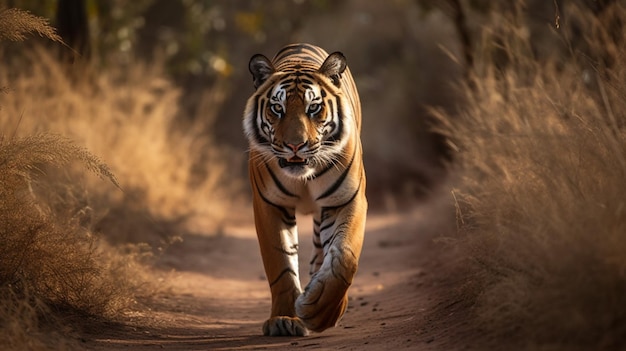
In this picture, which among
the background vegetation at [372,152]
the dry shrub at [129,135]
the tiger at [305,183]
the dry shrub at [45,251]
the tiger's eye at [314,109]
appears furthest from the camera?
the dry shrub at [129,135]

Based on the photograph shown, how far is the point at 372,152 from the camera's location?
19.1 meters

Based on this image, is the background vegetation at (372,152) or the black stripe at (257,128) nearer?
the background vegetation at (372,152)

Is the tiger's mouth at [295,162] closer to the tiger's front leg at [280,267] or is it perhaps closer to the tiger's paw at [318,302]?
the tiger's front leg at [280,267]

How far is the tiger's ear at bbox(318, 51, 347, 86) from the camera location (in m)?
6.45

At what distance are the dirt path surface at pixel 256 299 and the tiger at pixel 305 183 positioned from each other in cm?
25

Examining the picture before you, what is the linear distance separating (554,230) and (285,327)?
2010 mm

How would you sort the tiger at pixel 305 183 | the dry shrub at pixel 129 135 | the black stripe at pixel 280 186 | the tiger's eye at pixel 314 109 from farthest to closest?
the dry shrub at pixel 129 135, the black stripe at pixel 280 186, the tiger's eye at pixel 314 109, the tiger at pixel 305 183

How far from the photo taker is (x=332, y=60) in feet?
21.2

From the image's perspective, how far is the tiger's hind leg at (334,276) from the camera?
5.73 metres

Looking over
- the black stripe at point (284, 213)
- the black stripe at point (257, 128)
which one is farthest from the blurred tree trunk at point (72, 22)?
the black stripe at point (284, 213)

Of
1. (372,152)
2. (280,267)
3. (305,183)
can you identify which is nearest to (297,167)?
(305,183)

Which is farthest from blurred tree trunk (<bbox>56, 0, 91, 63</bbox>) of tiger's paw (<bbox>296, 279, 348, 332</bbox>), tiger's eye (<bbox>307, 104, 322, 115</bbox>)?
tiger's paw (<bbox>296, 279, 348, 332</bbox>)

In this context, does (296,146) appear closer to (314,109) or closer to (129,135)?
(314,109)

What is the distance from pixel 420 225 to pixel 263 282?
298cm
